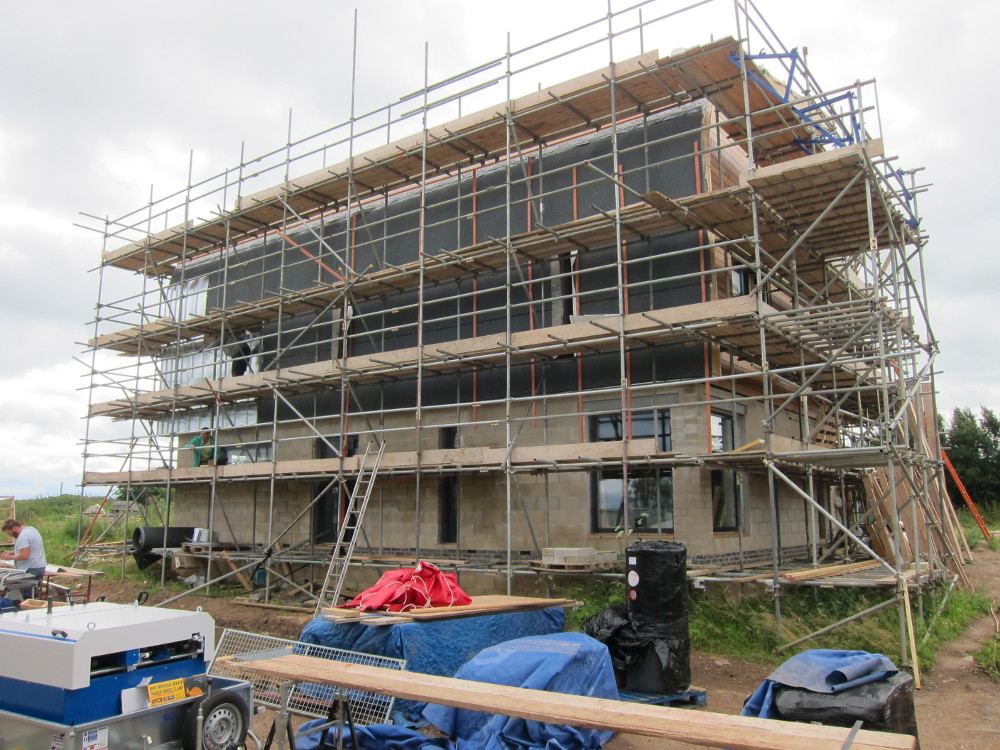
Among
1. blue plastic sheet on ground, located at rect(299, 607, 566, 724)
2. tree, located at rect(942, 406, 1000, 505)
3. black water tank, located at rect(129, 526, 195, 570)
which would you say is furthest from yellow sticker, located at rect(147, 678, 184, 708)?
tree, located at rect(942, 406, 1000, 505)

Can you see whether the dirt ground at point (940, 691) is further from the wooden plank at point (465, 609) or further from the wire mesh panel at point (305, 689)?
the wooden plank at point (465, 609)

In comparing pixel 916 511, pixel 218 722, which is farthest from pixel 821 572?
pixel 218 722

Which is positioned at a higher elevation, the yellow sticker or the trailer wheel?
the yellow sticker

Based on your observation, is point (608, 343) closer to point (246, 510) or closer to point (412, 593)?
point (412, 593)

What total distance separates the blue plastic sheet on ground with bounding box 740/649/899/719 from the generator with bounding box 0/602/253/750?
12.7ft

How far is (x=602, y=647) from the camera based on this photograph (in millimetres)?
7852

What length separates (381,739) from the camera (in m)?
7.13

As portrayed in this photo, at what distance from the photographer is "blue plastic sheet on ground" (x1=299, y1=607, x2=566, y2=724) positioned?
28.7ft

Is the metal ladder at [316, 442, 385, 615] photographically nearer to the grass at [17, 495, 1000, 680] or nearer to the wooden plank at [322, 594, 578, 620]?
the grass at [17, 495, 1000, 680]

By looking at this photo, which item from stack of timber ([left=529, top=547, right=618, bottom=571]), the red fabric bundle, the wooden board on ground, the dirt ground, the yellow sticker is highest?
stack of timber ([left=529, top=547, right=618, bottom=571])

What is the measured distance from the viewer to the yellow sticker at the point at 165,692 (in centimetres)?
570

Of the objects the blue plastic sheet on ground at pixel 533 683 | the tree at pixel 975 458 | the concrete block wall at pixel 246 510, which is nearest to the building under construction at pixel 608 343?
the concrete block wall at pixel 246 510

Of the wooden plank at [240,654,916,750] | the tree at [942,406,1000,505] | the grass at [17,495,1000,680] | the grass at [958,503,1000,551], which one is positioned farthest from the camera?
the tree at [942,406,1000,505]

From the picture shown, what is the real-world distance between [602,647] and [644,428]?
5993 millimetres
